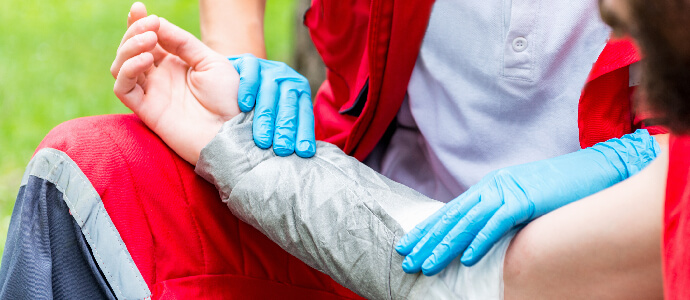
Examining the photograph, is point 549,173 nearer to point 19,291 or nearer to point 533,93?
point 533,93

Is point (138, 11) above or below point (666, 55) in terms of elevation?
below

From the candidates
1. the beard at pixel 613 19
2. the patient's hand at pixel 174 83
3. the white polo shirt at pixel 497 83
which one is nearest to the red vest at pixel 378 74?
the white polo shirt at pixel 497 83

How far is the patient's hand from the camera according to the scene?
48.4 inches

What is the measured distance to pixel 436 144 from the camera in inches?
54.5

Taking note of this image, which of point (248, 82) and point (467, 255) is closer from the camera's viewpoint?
point (467, 255)

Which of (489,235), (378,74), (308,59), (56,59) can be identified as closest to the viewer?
(489,235)

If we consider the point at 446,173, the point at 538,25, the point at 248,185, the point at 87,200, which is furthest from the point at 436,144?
the point at 87,200

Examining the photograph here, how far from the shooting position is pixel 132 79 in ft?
4.02

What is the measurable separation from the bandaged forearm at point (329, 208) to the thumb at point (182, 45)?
16 cm

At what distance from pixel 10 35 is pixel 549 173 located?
4.85 m

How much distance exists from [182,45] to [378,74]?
39 cm

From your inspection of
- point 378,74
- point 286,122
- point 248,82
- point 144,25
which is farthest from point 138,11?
point 378,74

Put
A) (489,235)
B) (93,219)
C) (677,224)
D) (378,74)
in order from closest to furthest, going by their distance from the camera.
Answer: (677,224), (489,235), (93,219), (378,74)

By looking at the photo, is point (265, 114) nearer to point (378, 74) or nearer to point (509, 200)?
point (378, 74)
